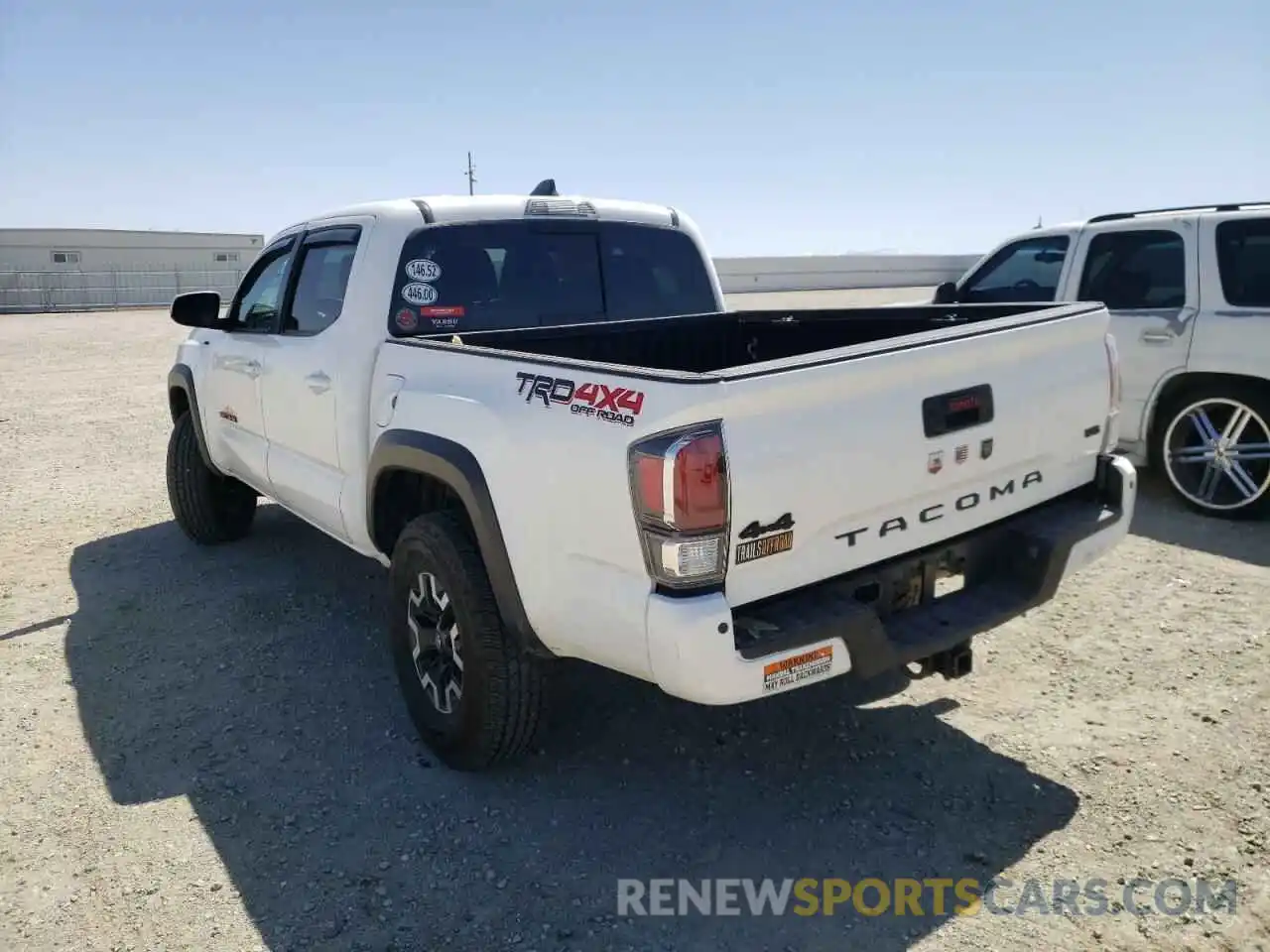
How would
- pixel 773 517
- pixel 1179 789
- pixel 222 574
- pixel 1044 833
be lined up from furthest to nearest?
pixel 222 574 → pixel 1179 789 → pixel 1044 833 → pixel 773 517

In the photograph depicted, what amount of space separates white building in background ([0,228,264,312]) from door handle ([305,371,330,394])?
34.4 meters

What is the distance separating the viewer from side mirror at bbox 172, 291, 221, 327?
530 cm

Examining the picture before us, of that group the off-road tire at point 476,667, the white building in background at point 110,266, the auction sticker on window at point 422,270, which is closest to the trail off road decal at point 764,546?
the off-road tire at point 476,667

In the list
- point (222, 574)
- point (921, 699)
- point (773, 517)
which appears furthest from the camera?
point (222, 574)

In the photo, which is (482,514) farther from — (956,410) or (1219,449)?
(1219,449)

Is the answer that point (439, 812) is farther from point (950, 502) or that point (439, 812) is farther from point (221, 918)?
point (950, 502)

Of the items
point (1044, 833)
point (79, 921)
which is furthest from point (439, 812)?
point (1044, 833)

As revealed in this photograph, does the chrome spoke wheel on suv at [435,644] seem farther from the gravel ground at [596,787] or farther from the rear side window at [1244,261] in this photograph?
the rear side window at [1244,261]

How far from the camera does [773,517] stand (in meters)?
2.60

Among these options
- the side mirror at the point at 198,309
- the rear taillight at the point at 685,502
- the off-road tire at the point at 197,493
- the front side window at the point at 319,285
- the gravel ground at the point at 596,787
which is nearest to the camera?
the rear taillight at the point at 685,502

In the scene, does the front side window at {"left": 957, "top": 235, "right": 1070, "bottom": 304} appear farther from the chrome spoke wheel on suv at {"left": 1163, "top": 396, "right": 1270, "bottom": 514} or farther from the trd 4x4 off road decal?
the trd 4x4 off road decal

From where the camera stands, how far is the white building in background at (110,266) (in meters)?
36.7

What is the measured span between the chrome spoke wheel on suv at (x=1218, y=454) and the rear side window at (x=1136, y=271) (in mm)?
763

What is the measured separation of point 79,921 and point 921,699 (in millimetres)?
2986
